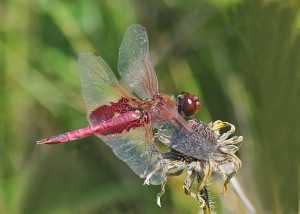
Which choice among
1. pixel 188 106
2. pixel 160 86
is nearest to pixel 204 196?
pixel 188 106

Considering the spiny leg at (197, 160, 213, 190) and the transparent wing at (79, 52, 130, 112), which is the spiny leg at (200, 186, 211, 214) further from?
the transparent wing at (79, 52, 130, 112)

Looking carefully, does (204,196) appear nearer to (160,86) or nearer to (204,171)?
(204,171)

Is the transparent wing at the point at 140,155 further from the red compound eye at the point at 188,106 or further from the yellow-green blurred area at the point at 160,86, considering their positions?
the yellow-green blurred area at the point at 160,86

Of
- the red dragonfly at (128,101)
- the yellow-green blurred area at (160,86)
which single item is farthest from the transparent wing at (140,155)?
the yellow-green blurred area at (160,86)

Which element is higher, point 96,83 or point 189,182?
point 96,83

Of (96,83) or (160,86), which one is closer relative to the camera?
(96,83)

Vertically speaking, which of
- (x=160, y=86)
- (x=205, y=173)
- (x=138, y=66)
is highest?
(x=138, y=66)

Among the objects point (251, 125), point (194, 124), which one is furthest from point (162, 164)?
point (251, 125)
